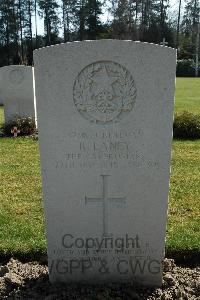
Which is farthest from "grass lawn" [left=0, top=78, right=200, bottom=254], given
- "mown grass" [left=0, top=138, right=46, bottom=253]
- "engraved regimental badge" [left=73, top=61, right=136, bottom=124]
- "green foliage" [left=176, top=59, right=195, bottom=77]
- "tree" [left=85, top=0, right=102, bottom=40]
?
"tree" [left=85, top=0, right=102, bottom=40]

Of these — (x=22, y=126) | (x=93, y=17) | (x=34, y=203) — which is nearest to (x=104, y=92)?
(x=34, y=203)

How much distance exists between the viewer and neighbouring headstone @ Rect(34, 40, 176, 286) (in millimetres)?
3414

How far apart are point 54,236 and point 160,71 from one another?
1.65m

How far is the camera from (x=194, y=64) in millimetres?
50281

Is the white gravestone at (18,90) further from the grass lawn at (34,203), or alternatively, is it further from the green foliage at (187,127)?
the green foliage at (187,127)

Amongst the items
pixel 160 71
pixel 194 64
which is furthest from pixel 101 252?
pixel 194 64

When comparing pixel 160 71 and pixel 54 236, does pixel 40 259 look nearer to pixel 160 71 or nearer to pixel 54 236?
pixel 54 236

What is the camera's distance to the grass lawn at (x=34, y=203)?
15.7 ft

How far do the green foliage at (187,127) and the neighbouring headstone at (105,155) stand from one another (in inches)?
304

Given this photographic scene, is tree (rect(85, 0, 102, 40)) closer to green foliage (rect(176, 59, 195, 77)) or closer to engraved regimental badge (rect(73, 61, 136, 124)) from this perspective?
green foliage (rect(176, 59, 195, 77))

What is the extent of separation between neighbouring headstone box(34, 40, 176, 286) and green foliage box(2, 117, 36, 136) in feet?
27.3

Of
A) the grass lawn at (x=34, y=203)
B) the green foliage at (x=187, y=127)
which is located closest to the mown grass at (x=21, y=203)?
the grass lawn at (x=34, y=203)

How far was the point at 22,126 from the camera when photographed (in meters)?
11.9

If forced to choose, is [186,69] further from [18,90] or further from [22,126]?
[22,126]
